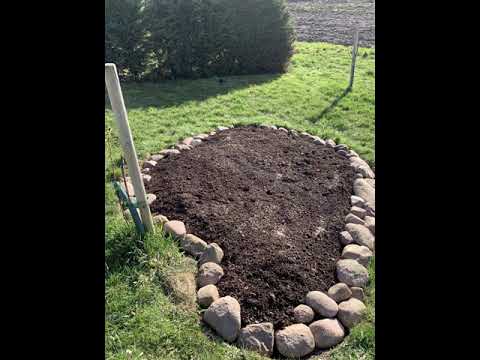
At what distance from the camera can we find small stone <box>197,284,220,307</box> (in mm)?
2873

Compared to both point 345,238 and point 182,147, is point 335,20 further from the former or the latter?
point 345,238

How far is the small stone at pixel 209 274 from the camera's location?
10.0ft

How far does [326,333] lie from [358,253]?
3.07 ft

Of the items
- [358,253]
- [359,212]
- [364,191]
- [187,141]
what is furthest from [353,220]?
[187,141]

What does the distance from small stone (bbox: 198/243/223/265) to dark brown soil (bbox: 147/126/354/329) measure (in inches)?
2.9

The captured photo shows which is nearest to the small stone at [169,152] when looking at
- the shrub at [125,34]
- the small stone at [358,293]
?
the small stone at [358,293]

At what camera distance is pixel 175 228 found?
347 centimetres

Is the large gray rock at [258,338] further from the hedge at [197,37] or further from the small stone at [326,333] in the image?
the hedge at [197,37]
